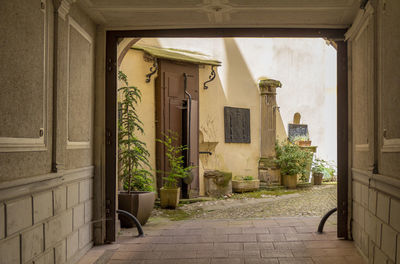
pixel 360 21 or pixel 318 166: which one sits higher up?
pixel 360 21

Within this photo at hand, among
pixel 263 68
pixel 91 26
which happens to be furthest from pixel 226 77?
pixel 91 26

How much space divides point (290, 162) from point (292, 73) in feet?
10.3

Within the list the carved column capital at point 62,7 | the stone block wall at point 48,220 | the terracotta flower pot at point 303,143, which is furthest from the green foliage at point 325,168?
the carved column capital at point 62,7

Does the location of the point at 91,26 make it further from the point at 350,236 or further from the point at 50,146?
the point at 350,236

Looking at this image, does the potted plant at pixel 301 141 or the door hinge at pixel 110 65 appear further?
the potted plant at pixel 301 141

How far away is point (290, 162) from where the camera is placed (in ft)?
34.4

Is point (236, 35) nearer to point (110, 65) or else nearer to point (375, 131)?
point (110, 65)

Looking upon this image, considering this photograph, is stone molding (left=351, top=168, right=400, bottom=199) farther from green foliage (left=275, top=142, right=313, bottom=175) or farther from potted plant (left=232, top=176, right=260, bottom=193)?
green foliage (left=275, top=142, right=313, bottom=175)

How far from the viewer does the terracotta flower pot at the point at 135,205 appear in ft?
16.6

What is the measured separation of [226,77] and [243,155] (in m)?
2.13

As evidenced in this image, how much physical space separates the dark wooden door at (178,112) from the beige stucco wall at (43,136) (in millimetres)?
4126

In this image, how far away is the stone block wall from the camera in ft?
7.52

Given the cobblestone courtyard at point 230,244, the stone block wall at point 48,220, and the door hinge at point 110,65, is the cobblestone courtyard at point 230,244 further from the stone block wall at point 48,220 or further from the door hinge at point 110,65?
the door hinge at point 110,65

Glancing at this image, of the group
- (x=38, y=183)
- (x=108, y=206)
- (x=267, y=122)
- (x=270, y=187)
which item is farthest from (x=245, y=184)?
(x=38, y=183)
